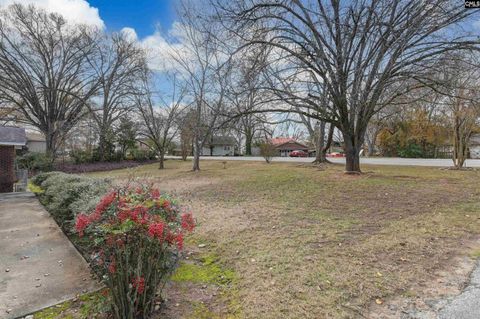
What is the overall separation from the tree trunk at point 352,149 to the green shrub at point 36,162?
763 inches

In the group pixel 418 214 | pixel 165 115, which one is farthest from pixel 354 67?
pixel 165 115

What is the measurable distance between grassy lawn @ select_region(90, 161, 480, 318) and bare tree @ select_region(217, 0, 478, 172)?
4.04m

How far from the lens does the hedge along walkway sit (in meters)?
2.74

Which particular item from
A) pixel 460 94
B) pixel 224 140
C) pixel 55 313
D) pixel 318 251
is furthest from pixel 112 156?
pixel 318 251

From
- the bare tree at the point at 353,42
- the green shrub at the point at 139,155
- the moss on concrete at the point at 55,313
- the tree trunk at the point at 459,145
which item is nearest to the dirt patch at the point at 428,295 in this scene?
the moss on concrete at the point at 55,313

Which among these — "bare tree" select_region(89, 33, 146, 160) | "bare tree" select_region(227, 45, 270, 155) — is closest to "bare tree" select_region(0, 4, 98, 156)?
"bare tree" select_region(89, 33, 146, 160)

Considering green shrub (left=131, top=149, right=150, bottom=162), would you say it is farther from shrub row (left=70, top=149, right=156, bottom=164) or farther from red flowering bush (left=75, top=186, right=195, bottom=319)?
red flowering bush (left=75, top=186, right=195, bottom=319)

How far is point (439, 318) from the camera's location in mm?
2277

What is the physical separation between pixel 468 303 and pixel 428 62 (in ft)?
29.4

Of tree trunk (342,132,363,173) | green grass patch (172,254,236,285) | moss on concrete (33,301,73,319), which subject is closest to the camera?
moss on concrete (33,301,73,319)

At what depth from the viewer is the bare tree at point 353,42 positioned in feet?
27.1

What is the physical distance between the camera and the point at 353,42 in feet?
31.9

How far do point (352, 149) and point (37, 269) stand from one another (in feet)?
35.6

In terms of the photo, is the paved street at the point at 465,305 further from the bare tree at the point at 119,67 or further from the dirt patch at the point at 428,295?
the bare tree at the point at 119,67
